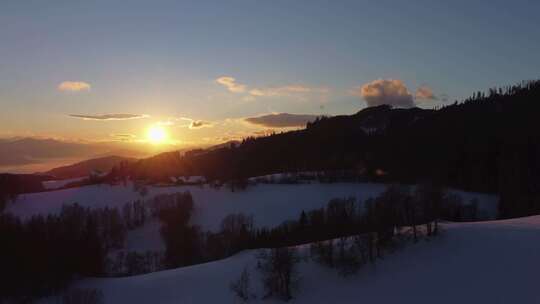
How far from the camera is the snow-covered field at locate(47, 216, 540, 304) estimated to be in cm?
3928

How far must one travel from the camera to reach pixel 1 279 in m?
53.0

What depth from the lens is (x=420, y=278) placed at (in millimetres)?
43812

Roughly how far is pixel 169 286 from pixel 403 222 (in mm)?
30929

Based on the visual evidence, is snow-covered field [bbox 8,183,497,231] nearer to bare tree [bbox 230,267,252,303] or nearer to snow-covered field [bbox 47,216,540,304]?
snow-covered field [bbox 47,216,540,304]

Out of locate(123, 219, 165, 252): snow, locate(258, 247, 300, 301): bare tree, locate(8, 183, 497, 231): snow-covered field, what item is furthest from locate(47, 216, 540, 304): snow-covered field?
locate(8, 183, 497, 231): snow-covered field

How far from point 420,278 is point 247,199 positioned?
4717 inches

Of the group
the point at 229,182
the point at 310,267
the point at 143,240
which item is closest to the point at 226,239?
the point at 143,240

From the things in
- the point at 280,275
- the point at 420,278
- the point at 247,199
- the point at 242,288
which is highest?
the point at 420,278

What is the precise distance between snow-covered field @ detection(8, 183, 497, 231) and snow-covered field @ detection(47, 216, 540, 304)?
75624mm

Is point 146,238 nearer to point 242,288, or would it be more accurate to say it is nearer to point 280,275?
point 242,288

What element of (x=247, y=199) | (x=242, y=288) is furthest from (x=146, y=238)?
(x=242, y=288)

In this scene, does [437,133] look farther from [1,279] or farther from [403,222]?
[1,279]

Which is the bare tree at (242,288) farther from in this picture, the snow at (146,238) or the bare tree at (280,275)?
the snow at (146,238)

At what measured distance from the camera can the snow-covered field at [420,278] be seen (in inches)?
1547
